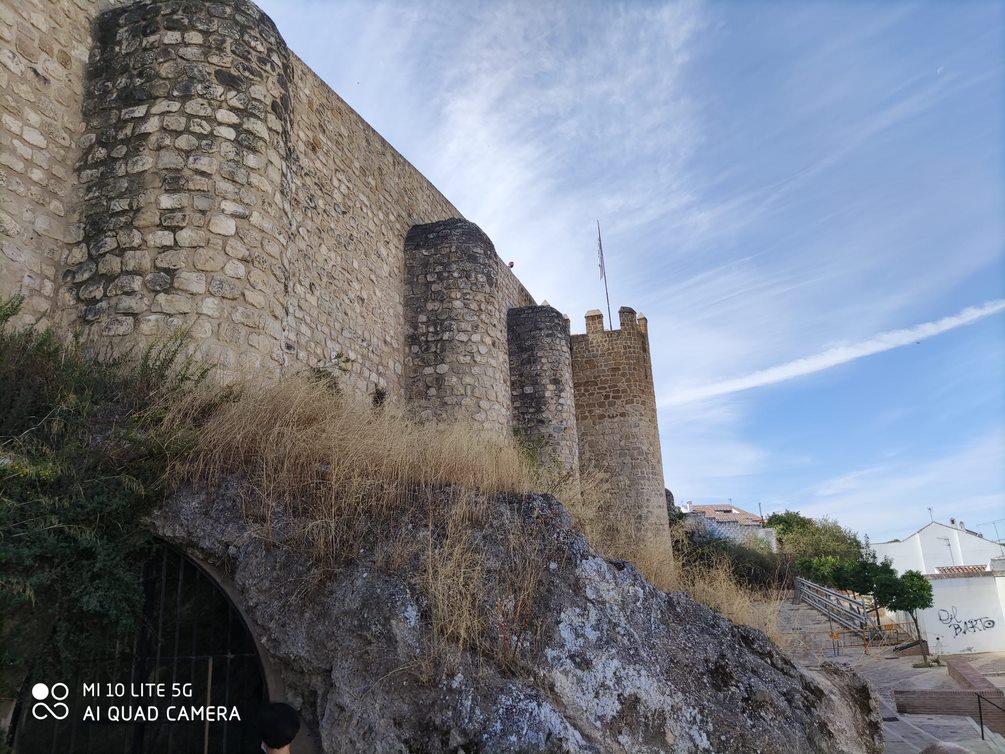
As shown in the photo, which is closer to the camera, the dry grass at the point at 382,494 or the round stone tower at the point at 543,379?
the dry grass at the point at 382,494

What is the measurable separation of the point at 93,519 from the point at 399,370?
20.3ft

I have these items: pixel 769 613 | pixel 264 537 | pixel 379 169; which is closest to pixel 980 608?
pixel 769 613

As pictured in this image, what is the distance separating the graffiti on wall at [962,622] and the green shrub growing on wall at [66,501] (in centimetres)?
2489

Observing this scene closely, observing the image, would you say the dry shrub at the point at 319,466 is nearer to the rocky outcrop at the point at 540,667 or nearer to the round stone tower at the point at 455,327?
the rocky outcrop at the point at 540,667

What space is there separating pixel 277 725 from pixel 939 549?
135 feet

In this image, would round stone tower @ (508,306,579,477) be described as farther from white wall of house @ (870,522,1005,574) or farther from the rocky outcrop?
white wall of house @ (870,522,1005,574)

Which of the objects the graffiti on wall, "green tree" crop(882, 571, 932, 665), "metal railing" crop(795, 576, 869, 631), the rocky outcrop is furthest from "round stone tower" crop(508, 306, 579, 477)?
the graffiti on wall

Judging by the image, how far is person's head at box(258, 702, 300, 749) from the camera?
2.67 m

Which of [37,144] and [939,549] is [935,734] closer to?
[37,144]

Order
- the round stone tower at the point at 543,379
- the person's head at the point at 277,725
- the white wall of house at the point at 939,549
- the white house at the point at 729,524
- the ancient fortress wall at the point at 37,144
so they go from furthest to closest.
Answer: the white wall of house at the point at 939,549, the white house at the point at 729,524, the round stone tower at the point at 543,379, the ancient fortress wall at the point at 37,144, the person's head at the point at 277,725

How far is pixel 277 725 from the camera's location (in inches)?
106

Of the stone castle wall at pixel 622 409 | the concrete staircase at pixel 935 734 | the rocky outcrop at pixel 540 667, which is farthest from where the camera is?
the stone castle wall at pixel 622 409

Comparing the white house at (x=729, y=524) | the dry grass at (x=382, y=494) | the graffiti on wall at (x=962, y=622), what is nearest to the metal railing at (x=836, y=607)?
the white house at (x=729, y=524)

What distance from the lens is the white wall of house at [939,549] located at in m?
34.6
